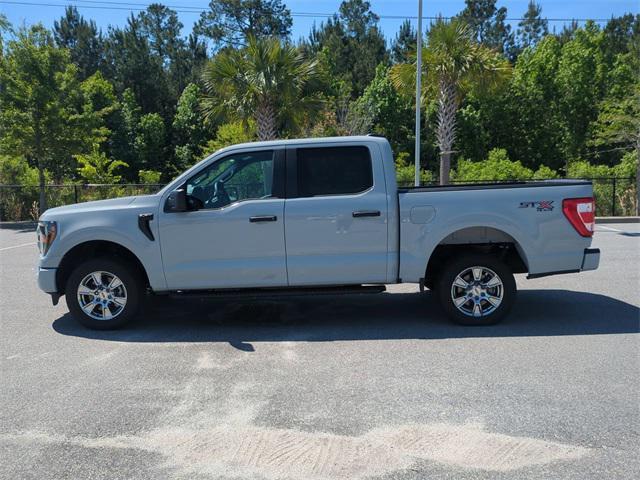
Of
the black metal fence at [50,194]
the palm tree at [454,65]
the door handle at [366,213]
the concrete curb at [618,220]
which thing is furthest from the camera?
the black metal fence at [50,194]

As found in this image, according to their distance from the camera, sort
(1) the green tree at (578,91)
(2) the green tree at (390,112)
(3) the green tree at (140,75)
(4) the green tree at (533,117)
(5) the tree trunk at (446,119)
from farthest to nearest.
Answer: (3) the green tree at (140,75)
(4) the green tree at (533,117)
(1) the green tree at (578,91)
(2) the green tree at (390,112)
(5) the tree trunk at (446,119)

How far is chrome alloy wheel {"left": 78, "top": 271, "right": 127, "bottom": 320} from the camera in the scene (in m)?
6.65

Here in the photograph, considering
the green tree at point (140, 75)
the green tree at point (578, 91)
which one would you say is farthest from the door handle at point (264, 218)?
the green tree at point (140, 75)

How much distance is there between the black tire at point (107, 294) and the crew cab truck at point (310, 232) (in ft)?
0.04

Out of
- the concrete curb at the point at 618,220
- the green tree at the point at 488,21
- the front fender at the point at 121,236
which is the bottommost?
the concrete curb at the point at 618,220

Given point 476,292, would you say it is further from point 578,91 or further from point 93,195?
point 578,91

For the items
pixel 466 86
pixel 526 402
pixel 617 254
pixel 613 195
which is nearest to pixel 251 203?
pixel 526 402

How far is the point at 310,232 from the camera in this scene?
6449 mm

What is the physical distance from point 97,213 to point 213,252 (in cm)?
137

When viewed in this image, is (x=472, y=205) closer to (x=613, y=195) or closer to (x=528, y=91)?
(x=613, y=195)

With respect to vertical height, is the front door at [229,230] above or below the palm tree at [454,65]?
below

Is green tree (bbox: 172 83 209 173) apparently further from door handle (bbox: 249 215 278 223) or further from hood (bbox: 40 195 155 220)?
door handle (bbox: 249 215 278 223)

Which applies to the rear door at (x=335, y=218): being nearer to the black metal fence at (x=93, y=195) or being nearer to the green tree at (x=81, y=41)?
the black metal fence at (x=93, y=195)

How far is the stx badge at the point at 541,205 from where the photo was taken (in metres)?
6.47
